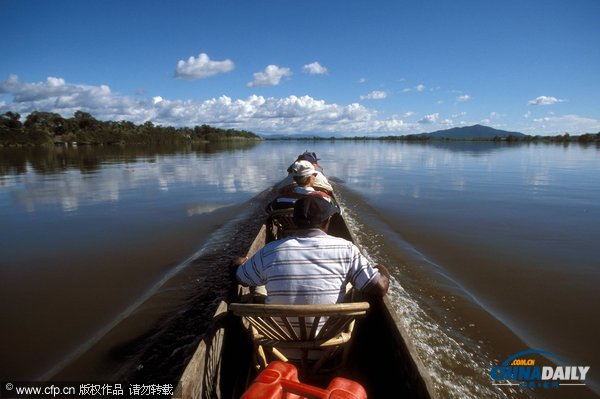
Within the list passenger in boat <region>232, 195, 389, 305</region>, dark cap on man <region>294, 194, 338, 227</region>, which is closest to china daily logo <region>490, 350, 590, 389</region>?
passenger in boat <region>232, 195, 389, 305</region>

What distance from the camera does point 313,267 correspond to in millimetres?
2461

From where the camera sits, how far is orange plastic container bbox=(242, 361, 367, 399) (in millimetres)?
1947

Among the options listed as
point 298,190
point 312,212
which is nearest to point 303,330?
point 312,212

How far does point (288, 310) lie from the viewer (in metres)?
A: 2.16

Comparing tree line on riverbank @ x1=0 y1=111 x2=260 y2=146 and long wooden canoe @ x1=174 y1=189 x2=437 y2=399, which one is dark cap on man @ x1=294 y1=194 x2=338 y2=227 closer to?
long wooden canoe @ x1=174 y1=189 x2=437 y2=399

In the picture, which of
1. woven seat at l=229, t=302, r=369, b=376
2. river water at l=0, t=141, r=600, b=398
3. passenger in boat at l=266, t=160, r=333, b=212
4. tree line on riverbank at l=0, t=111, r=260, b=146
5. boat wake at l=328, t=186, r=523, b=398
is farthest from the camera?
tree line on riverbank at l=0, t=111, r=260, b=146

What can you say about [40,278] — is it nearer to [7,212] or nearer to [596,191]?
[7,212]

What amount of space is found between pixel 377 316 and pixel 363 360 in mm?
522

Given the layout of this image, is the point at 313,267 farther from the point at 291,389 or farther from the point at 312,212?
the point at 291,389

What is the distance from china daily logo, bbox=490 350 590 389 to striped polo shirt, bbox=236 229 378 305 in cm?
255

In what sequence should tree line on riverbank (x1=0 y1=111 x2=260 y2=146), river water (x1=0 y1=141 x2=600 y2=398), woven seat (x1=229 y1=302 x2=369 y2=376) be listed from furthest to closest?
tree line on riverbank (x1=0 y1=111 x2=260 y2=146) → river water (x1=0 y1=141 x2=600 y2=398) → woven seat (x1=229 y1=302 x2=369 y2=376)

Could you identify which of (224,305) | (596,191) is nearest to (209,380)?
(224,305)

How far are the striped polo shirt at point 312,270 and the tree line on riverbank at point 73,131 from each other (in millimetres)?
92897

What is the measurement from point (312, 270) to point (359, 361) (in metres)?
1.47
